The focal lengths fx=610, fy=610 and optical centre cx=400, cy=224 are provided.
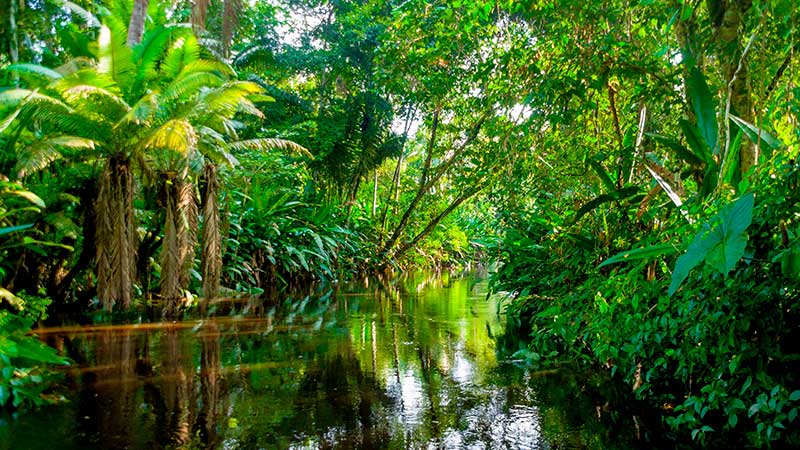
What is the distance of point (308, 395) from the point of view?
4.33 meters

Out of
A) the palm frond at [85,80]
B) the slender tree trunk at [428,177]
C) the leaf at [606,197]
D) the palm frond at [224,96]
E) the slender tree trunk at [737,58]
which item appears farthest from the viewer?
the slender tree trunk at [428,177]

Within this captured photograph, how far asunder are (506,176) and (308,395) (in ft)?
8.41

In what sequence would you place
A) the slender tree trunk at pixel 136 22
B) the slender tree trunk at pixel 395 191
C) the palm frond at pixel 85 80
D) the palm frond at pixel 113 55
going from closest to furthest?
the palm frond at pixel 85 80 → the palm frond at pixel 113 55 → the slender tree trunk at pixel 136 22 → the slender tree trunk at pixel 395 191

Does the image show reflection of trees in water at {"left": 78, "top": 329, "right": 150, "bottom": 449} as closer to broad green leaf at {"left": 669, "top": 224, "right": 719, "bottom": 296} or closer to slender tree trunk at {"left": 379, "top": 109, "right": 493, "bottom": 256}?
broad green leaf at {"left": 669, "top": 224, "right": 719, "bottom": 296}

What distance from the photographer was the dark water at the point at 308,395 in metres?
3.42

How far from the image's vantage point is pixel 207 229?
9258mm

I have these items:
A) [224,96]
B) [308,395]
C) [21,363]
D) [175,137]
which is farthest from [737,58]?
[224,96]

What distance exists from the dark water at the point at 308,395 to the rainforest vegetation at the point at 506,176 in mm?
405

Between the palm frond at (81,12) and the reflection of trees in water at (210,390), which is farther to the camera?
the palm frond at (81,12)

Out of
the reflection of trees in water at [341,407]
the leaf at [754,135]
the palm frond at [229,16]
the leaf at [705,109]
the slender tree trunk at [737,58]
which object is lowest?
the reflection of trees in water at [341,407]

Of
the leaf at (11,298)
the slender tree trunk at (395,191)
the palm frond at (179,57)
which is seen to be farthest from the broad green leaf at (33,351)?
the slender tree trunk at (395,191)

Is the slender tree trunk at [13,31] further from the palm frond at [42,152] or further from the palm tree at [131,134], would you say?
the palm frond at [42,152]

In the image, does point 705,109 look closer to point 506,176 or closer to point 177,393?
point 506,176

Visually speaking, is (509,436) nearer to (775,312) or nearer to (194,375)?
(775,312)
